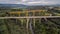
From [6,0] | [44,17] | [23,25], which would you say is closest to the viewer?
[6,0]

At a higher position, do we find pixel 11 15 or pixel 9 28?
pixel 11 15

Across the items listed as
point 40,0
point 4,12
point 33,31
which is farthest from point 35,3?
point 4,12

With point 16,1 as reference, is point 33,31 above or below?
below

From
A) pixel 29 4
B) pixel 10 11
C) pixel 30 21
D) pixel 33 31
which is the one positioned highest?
pixel 29 4

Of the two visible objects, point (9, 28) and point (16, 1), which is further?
point (9, 28)

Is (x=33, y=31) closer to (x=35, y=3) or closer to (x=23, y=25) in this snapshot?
(x=23, y=25)

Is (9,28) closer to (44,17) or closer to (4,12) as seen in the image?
(4,12)

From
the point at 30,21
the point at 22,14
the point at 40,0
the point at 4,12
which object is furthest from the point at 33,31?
the point at 4,12

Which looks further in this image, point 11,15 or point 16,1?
point 11,15

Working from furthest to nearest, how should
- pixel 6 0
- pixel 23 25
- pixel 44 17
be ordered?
1. pixel 23 25
2. pixel 44 17
3. pixel 6 0
